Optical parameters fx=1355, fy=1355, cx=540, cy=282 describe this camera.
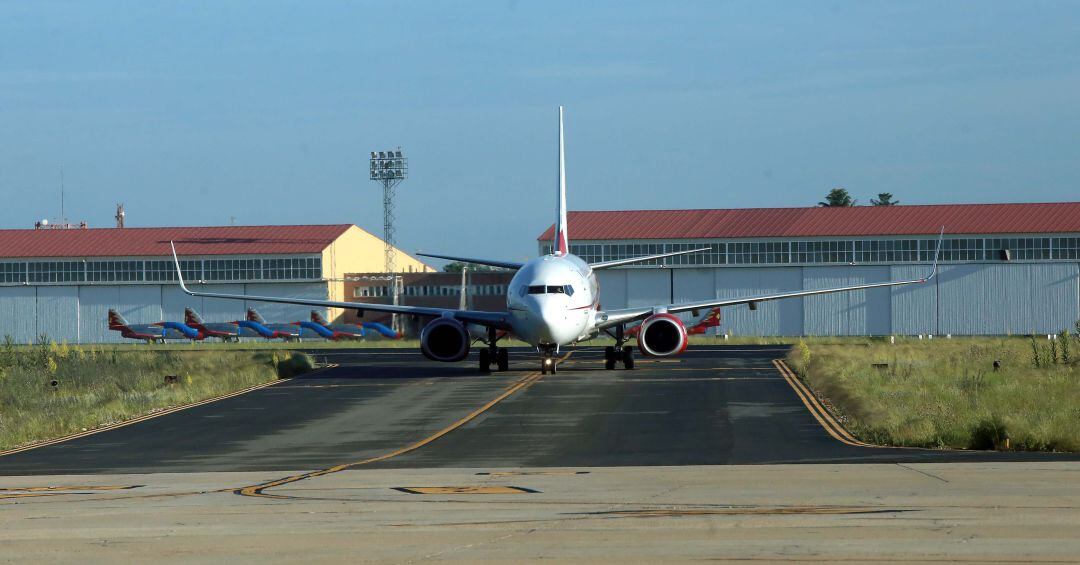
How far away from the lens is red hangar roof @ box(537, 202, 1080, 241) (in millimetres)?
90750

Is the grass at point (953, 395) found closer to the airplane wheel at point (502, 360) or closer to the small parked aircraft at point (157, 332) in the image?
the airplane wheel at point (502, 360)

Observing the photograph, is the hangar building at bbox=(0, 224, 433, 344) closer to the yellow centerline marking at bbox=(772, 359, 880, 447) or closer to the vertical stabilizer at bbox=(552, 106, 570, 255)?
the vertical stabilizer at bbox=(552, 106, 570, 255)

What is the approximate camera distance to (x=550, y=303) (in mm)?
41969

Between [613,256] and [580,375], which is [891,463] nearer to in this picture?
[580,375]

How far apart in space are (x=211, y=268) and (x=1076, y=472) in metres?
87.2

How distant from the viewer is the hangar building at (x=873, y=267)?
88.5 m

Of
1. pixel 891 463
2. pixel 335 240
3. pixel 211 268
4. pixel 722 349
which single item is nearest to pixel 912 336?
pixel 722 349

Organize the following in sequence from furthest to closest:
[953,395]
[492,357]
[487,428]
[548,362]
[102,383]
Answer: [102,383] < [492,357] < [548,362] < [953,395] < [487,428]

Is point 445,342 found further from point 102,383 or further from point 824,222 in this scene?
point 824,222

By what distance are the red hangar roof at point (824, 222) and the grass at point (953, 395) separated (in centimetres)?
3508

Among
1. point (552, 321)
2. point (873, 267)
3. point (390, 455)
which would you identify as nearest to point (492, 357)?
point (552, 321)

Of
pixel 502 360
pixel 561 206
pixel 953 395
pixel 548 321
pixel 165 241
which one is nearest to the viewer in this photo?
pixel 953 395

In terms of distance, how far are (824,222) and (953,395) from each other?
205ft

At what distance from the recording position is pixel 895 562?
39.4 feet
